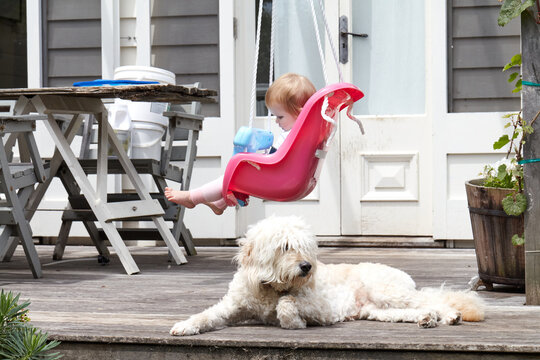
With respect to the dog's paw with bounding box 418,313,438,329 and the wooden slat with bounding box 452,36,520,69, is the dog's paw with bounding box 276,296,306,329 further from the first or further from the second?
the wooden slat with bounding box 452,36,520,69

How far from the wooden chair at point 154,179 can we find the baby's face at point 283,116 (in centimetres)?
150

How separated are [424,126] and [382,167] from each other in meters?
0.39

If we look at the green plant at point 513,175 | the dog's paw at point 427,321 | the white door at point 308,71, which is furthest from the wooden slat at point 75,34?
the dog's paw at point 427,321

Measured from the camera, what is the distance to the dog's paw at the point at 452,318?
2.42 meters

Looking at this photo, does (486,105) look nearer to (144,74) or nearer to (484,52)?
(484,52)

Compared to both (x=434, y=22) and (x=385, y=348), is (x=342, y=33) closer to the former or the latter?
(x=434, y=22)

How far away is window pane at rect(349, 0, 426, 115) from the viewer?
5.11 meters

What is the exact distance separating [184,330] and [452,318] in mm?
862

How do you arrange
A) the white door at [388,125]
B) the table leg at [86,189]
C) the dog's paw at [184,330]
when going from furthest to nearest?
the white door at [388,125] → the table leg at [86,189] → the dog's paw at [184,330]

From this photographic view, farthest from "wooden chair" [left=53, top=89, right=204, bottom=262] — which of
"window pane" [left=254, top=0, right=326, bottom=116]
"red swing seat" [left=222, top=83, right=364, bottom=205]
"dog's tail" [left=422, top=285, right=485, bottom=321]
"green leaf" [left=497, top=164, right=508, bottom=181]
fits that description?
"dog's tail" [left=422, top=285, right=485, bottom=321]

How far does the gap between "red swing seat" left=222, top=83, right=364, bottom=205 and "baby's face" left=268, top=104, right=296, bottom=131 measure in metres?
0.22

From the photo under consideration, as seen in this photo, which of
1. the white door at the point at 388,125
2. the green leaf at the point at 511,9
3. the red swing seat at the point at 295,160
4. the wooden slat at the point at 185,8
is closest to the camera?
the red swing seat at the point at 295,160

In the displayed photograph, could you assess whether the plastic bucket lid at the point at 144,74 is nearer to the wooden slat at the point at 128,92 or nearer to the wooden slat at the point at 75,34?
the wooden slat at the point at 128,92

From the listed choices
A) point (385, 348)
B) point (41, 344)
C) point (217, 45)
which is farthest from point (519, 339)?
point (217, 45)
